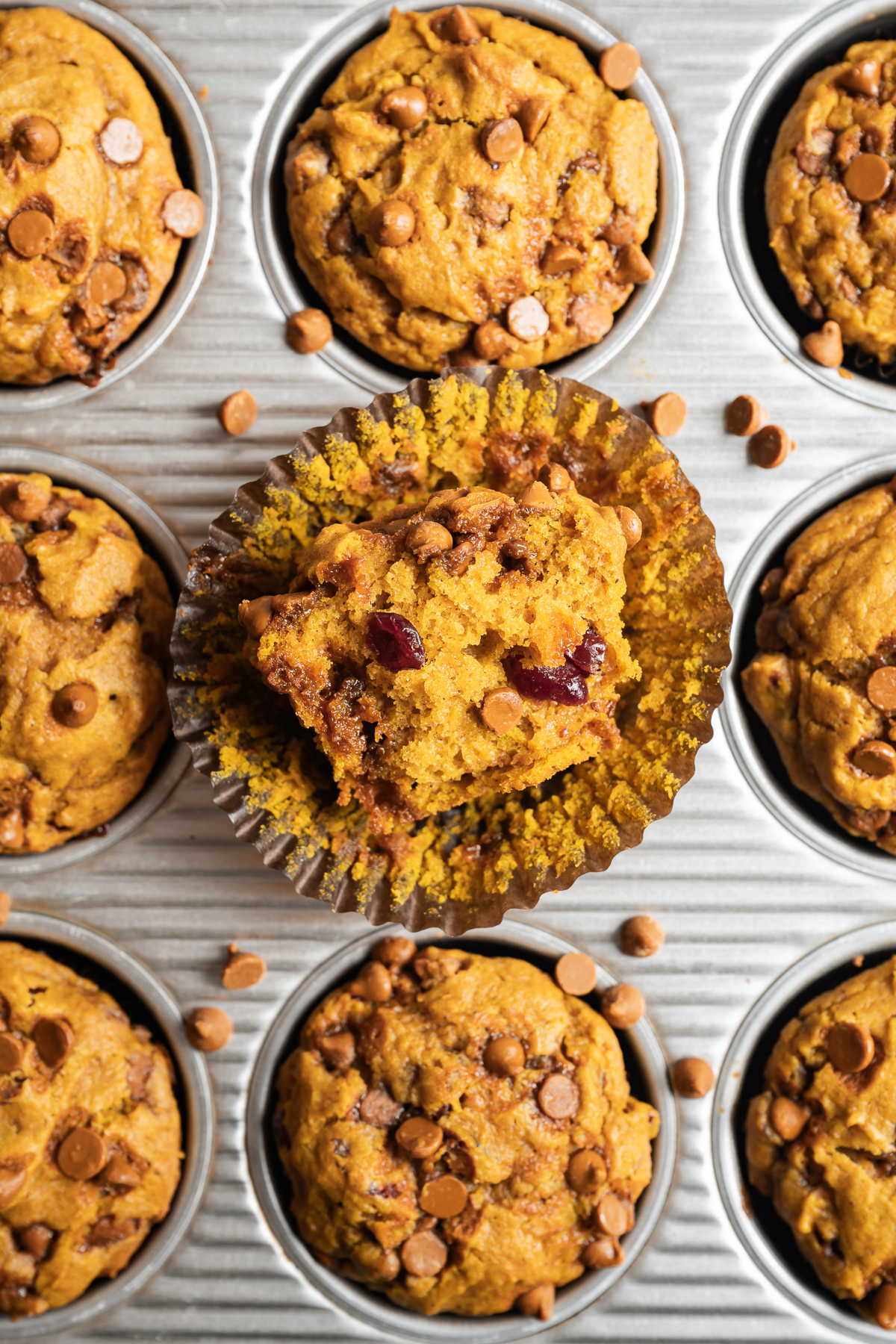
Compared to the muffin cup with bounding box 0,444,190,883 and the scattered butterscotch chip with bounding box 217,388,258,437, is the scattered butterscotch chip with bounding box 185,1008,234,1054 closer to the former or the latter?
the muffin cup with bounding box 0,444,190,883

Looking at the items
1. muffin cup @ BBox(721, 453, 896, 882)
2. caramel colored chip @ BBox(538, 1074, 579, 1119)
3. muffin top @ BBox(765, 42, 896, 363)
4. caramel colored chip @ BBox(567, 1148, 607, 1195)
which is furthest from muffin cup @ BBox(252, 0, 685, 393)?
caramel colored chip @ BBox(567, 1148, 607, 1195)

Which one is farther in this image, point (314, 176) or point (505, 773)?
point (314, 176)

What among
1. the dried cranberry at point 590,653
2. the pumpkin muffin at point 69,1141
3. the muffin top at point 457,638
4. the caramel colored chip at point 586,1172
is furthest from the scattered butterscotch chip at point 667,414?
the pumpkin muffin at point 69,1141

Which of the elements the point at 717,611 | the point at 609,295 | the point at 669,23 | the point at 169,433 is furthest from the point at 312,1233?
the point at 669,23

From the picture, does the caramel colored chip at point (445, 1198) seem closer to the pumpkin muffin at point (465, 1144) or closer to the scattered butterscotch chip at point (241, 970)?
the pumpkin muffin at point (465, 1144)

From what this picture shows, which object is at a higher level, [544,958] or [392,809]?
[392,809]

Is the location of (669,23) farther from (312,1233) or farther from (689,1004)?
(312,1233)
